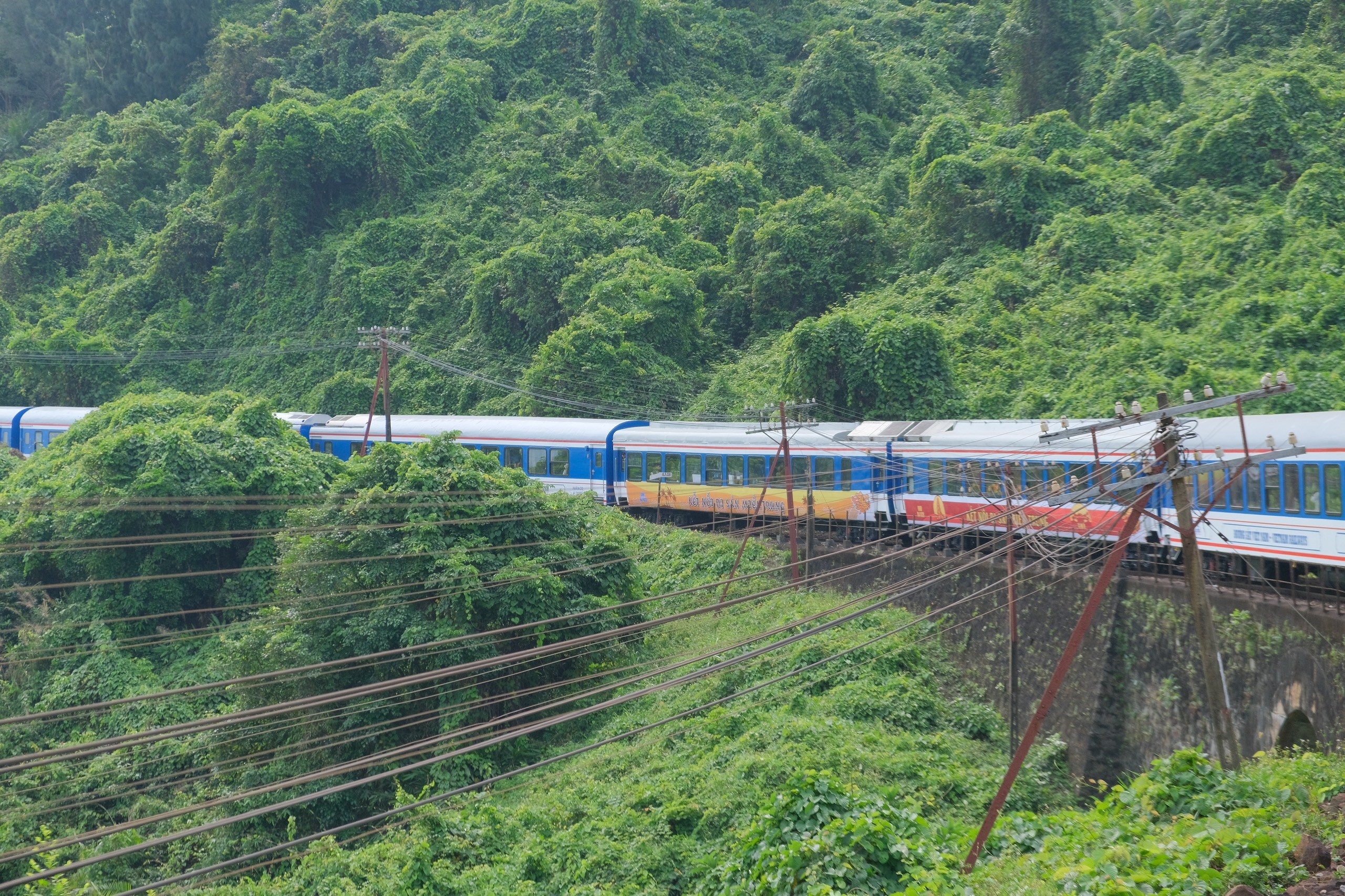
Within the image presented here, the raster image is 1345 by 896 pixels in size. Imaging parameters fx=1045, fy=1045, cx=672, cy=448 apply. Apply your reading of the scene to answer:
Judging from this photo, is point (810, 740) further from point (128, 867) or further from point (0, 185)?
point (0, 185)

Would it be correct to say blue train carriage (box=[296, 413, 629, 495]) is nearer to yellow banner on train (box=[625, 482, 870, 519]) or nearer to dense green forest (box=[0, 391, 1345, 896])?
yellow banner on train (box=[625, 482, 870, 519])

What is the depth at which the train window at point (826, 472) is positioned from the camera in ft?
68.5

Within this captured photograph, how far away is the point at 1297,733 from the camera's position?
1209 cm

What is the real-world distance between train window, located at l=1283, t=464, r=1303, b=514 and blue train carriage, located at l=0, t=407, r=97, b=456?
3188cm

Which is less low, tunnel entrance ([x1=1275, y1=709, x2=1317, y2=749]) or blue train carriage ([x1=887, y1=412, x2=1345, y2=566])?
blue train carriage ([x1=887, y1=412, x2=1345, y2=566])

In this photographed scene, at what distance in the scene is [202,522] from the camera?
72.3ft

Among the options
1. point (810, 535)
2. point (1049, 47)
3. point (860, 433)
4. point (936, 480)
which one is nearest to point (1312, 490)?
point (936, 480)

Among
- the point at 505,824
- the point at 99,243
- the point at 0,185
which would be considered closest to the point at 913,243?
the point at 505,824

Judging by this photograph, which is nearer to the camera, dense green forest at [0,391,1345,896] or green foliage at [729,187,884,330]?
dense green forest at [0,391,1345,896]

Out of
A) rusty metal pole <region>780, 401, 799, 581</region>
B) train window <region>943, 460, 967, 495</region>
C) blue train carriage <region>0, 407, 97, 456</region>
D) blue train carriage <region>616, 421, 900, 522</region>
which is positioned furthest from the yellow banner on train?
blue train carriage <region>0, 407, 97, 456</region>

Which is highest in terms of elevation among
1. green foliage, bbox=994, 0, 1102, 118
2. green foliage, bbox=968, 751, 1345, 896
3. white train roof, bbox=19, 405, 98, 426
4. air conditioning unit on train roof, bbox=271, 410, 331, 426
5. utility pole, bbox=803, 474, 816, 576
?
green foliage, bbox=994, 0, 1102, 118

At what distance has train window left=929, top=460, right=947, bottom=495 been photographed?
19391mm

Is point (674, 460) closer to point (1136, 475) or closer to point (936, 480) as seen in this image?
point (936, 480)

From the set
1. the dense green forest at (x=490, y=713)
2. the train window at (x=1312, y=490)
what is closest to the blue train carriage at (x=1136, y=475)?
the train window at (x=1312, y=490)
